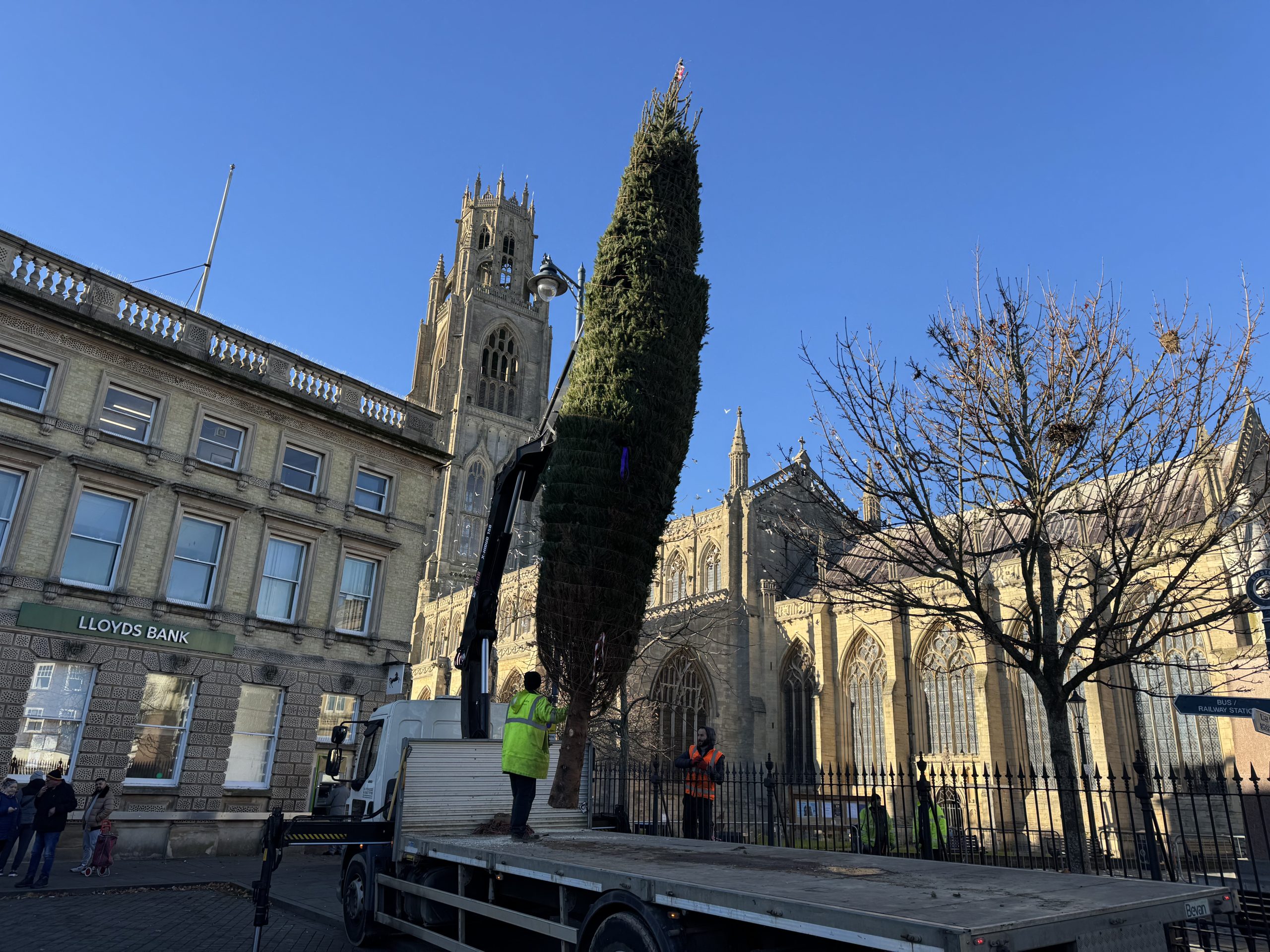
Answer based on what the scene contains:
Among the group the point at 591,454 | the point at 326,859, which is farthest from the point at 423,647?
the point at 591,454

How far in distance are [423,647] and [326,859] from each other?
39054mm

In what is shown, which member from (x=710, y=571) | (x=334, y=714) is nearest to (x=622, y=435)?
(x=334, y=714)

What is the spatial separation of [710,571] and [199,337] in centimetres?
2620

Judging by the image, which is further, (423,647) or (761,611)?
(423,647)

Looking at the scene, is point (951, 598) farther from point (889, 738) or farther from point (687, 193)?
point (687, 193)

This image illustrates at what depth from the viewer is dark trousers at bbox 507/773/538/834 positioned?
26.1 ft

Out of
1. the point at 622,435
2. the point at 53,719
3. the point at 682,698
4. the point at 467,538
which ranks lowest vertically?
the point at 53,719

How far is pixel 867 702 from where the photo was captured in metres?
32.0

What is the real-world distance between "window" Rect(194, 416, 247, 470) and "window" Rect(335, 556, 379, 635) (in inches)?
138

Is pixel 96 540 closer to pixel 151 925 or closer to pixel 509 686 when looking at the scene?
pixel 151 925

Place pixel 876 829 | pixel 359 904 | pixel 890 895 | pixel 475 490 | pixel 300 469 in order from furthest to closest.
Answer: pixel 475 490 → pixel 300 469 → pixel 876 829 → pixel 359 904 → pixel 890 895

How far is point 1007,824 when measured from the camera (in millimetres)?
25969

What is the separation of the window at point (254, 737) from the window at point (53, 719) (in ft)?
9.51

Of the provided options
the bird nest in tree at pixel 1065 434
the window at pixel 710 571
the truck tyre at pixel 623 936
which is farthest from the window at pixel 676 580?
the truck tyre at pixel 623 936
